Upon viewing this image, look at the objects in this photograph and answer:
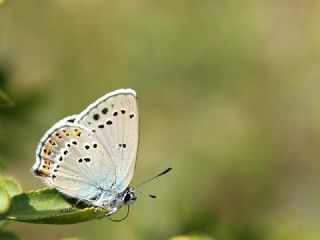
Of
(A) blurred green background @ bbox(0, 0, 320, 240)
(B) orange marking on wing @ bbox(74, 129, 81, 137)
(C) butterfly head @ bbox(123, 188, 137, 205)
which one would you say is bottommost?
(C) butterfly head @ bbox(123, 188, 137, 205)

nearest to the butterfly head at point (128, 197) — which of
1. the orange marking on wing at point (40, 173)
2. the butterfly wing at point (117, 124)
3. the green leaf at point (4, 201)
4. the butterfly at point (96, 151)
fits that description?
the butterfly at point (96, 151)

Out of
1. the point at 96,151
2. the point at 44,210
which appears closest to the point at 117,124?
the point at 96,151

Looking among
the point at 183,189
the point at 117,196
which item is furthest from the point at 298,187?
the point at 117,196

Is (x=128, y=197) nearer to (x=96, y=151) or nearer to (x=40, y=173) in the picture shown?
(x=96, y=151)

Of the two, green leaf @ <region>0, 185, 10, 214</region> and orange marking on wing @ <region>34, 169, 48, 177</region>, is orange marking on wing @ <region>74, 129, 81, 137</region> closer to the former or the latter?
orange marking on wing @ <region>34, 169, 48, 177</region>

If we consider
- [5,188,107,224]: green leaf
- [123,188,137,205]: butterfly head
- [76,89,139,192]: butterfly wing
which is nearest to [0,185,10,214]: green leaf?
[5,188,107,224]: green leaf

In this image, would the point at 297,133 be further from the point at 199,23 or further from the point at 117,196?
the point at 117,196

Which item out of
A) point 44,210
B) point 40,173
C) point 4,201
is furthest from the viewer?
point 40,173
